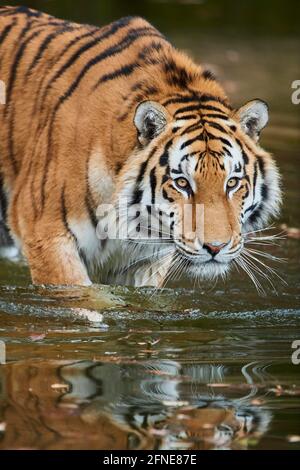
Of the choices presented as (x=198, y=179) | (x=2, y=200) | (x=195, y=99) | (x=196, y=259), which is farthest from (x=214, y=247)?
(x=2, y=200)

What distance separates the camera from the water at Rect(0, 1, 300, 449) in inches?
186

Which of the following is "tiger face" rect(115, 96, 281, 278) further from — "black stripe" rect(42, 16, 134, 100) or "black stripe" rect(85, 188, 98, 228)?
"black stripe" rect(42, 16, 134, 100)

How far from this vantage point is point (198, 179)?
6039mm

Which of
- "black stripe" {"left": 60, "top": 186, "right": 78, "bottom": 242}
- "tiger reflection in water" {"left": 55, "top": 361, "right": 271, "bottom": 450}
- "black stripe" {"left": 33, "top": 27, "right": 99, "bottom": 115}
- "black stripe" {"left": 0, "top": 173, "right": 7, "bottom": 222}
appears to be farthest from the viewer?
"black stripe" {"left": 0, "top": 173, "right": 7, "bottom": 222}

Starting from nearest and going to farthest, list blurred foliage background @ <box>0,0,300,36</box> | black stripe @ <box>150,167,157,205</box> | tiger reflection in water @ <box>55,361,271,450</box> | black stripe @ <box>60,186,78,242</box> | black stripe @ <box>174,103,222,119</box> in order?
1. tiger reflection in water @ <box>55,361,271,450</box>
2. black stripe @ <box>150,167,157,205</box>
3. black stripe @ <box>174,103,222,119</box>
4. black stripe @ <box>60,186,78,242</box>
5. blurred foliage background @ <box>0,0,300,36</box>

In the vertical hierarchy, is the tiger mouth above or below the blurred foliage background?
below

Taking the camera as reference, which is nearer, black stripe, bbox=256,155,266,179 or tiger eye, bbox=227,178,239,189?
tiger eye, bbox=227,178,239,189

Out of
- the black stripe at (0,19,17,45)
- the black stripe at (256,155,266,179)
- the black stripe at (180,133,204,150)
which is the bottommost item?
the black stripe at (256,155,266,179)

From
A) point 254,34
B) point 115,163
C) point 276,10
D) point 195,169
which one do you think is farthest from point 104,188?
point 276,10

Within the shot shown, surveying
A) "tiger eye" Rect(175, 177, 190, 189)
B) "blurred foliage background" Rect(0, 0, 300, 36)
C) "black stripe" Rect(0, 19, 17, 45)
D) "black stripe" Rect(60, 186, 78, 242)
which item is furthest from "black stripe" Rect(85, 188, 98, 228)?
"blurred foliage background" Rect(0, 0, 300, 36)

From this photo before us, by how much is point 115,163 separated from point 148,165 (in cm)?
20

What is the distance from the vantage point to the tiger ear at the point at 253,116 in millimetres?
6246

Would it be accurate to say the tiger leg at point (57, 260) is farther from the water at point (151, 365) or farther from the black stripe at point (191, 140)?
the black stripe at point (191, 140)
